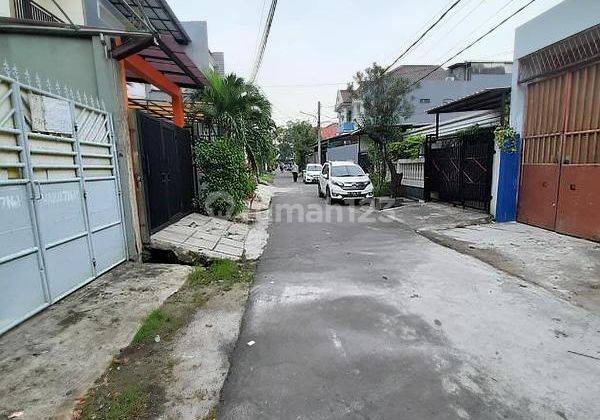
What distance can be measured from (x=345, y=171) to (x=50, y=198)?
11.5m

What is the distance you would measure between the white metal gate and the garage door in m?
8.36

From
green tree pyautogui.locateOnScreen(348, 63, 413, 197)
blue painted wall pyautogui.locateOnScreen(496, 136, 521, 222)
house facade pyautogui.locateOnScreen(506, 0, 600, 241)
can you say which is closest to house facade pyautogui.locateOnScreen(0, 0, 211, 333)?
house facade pyautogui.locateOnScreen(506, 0, 600, 241)

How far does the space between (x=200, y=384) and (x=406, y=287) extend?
9.68ft

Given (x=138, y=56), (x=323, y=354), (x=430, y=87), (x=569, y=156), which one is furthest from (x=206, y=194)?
(x=430, y=87)

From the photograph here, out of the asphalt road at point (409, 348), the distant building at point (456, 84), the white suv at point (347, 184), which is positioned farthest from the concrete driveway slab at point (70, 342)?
the distant building at point (456, 84)

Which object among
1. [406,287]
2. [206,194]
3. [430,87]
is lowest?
[406,287]

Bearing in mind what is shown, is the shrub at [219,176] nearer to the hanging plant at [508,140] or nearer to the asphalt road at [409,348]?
the asphalt road at [409,348]

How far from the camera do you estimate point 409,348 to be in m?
3.05

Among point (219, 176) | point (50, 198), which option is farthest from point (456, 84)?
point (50, 198)

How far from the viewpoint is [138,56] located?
6.71m

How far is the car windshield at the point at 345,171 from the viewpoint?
1420 centimetres

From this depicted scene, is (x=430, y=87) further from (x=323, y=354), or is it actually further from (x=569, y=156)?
(x=323, y=354)

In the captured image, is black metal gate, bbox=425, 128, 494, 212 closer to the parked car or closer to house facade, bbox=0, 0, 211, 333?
house facade, bbox=0, 0, 211, 333

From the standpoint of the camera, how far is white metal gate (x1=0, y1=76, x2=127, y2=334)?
3.37 meters
